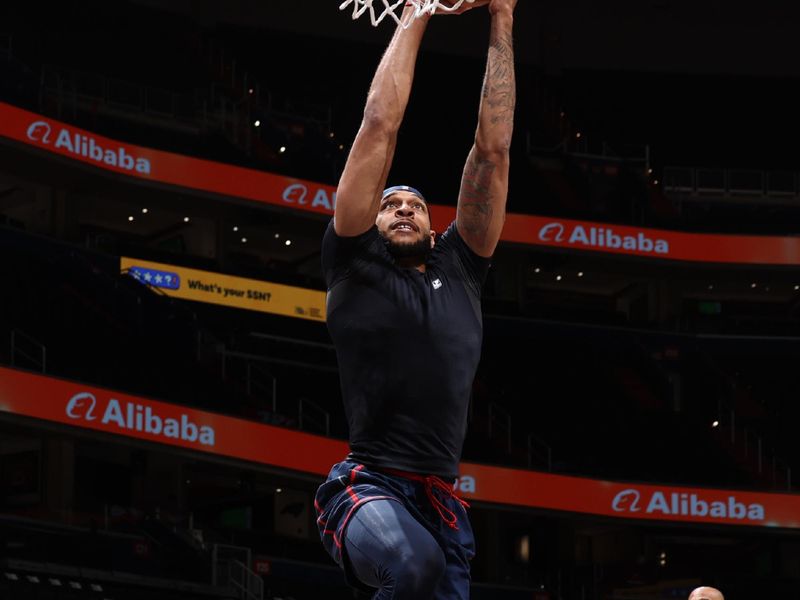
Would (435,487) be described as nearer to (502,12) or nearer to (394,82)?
(394,82)

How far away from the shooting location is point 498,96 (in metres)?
5.34

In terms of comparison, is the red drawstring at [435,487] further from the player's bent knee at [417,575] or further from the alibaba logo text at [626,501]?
the alibaba logo text at [626,501]

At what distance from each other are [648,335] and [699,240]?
2709 millimetres

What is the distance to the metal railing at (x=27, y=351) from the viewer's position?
25656 mm

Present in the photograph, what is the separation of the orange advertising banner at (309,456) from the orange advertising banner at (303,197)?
20.0 feet

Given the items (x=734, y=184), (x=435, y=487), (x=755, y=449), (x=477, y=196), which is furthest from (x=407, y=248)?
(x=734, y=184)

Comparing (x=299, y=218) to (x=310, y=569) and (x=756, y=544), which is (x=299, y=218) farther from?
(x=756, y=544)

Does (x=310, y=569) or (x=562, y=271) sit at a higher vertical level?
(x=562, y=271)

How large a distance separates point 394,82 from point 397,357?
972 mm

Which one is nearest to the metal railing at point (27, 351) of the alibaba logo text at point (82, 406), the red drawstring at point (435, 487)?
the alibaba logo text at point (82, 406)

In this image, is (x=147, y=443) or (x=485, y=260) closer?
(x=485, y=260)

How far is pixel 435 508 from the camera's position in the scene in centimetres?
495

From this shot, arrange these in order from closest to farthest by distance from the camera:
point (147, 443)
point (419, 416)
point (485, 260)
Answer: point (419, 416) → point (485, 260) → point (147, 443)

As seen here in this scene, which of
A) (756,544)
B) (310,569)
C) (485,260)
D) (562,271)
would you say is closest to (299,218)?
(562,271)
